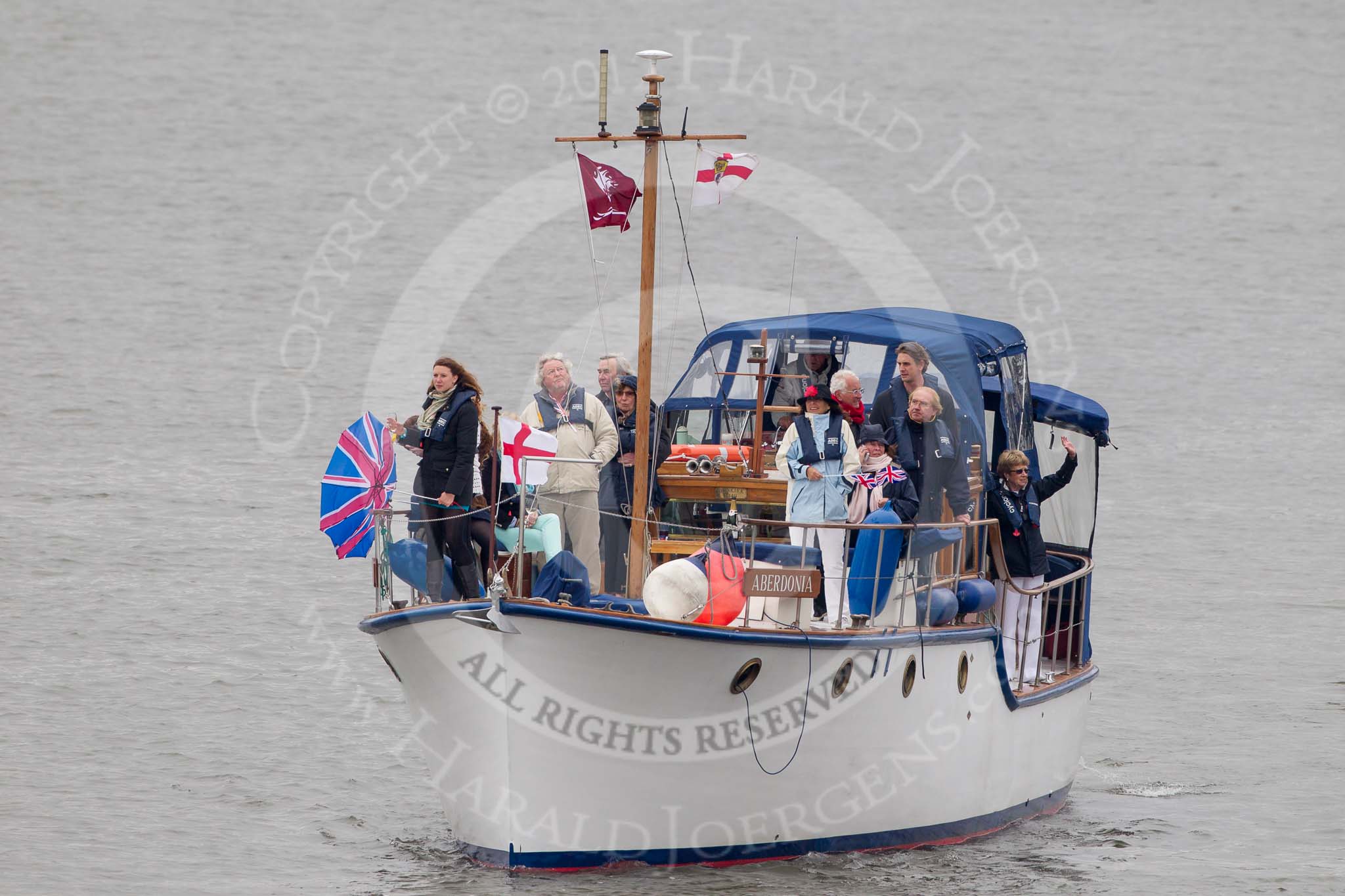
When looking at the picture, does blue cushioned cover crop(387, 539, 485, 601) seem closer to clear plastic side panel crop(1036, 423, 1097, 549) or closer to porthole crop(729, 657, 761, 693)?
porthole crop(729, 657, 761, 693)

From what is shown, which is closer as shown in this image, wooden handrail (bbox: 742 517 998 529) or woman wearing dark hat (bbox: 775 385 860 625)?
wooden handrail (bbox: 742 517 998 529)

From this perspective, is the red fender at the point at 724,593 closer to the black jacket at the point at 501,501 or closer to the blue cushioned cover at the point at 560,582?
the blue cushioned cover at the point at 560,582

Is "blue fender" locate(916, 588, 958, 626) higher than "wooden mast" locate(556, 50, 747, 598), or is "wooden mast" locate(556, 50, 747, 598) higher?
"wooden mast" locate(556, 50, 747, 598)

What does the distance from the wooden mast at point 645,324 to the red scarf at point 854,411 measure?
4.35ft

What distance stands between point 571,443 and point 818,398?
6.29ft

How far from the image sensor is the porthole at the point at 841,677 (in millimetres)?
11742

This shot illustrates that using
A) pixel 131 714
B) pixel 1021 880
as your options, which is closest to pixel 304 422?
pixel 131 714

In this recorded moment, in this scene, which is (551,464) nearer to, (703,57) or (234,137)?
(234,137)

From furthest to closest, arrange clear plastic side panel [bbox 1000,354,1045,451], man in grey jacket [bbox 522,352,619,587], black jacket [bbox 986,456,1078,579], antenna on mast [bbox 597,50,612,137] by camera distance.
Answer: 1. clear plastic side panel [bbox 1000,354,1045,451]
2. black jacket [bbox 986,456,1078,579]
3. man in grey jacket [bbox 522,352,619,587]
4. antenna on mast [bbox 597,50,612,137]

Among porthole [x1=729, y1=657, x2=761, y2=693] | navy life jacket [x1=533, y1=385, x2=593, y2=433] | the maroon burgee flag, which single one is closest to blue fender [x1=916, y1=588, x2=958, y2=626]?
porthole [x1=729, y1=657, x2=761, y2=693]

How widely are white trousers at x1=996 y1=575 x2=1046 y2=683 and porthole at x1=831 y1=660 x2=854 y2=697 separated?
2.14 m

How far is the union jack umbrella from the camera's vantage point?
12.0 metres

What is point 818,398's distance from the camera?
38.1 feet

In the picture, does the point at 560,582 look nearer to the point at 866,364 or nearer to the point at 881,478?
the point at 881,478
